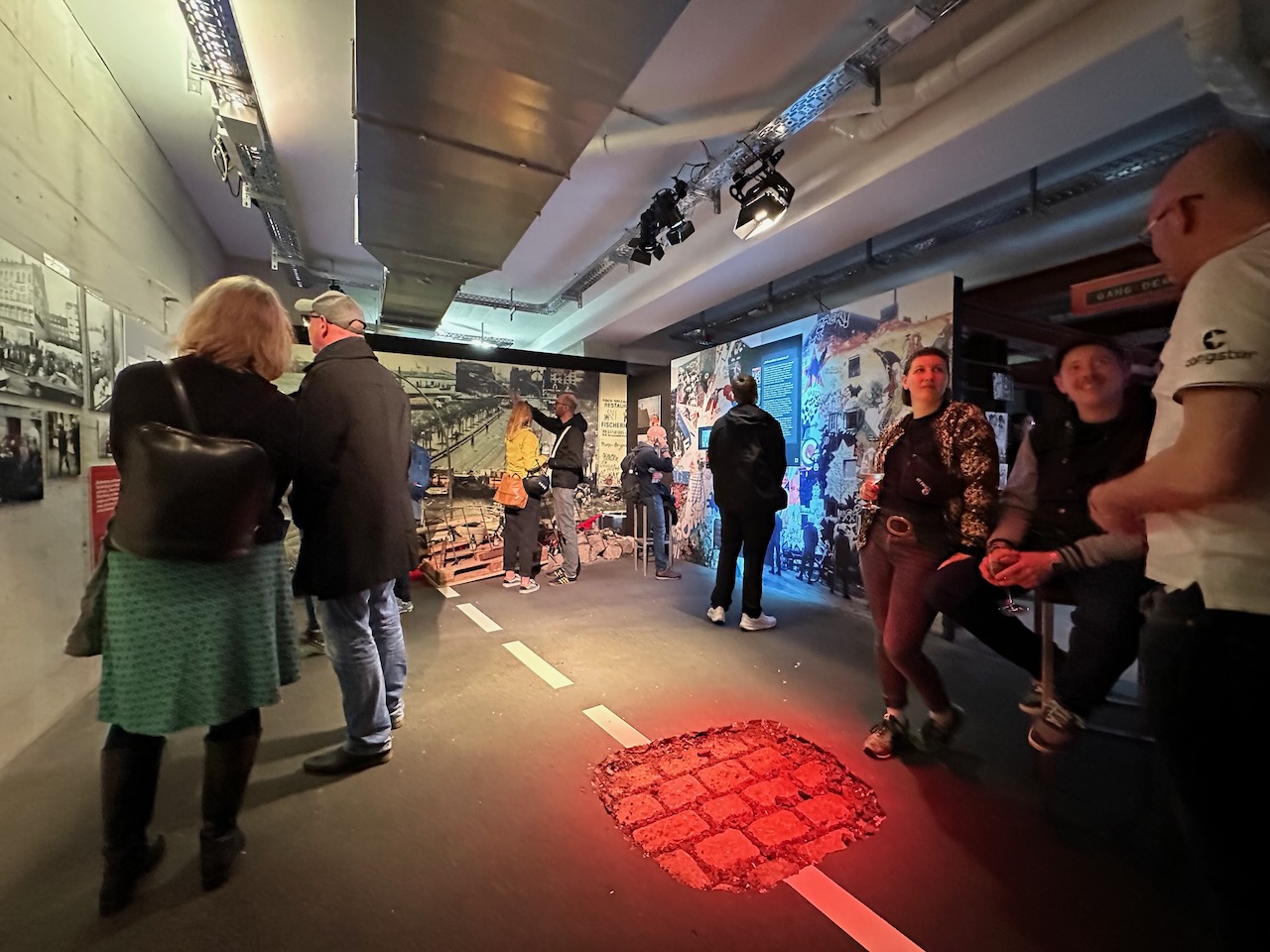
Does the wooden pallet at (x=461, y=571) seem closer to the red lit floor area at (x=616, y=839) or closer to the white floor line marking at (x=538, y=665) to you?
the white floor line marking at (x=538, y=665)

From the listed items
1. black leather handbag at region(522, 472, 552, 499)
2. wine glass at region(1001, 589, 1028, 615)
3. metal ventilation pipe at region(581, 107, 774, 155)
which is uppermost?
metal ventilation pipe at region(581, 107, 774, 155)

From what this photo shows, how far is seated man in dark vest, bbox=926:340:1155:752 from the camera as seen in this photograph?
63.3 inches

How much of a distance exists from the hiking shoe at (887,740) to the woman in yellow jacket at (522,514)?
3136 millimetres

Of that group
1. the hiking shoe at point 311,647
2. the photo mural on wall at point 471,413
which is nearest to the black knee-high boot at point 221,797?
the hiking shoe at point 311,647

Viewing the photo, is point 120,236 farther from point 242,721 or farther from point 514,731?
point 514,731

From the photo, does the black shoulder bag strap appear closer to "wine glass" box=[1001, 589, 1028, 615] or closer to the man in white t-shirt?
the man in white t-shirt

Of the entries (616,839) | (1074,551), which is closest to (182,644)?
(616,839)

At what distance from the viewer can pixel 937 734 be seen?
2113mm

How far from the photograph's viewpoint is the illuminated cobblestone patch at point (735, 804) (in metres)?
1.56

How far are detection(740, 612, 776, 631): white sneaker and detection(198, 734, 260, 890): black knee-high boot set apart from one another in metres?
2.84

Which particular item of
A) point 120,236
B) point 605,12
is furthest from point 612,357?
point 605,12

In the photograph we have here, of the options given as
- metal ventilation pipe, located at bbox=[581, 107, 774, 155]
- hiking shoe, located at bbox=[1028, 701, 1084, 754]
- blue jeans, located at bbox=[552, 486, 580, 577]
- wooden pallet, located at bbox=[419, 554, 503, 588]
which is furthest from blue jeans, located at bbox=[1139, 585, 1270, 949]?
wooden pallet, located at bbox=[419, 554, 503, 588]

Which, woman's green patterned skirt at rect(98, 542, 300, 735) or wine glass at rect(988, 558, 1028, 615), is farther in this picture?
wine glass at rect(988, 558, 1028, 615)

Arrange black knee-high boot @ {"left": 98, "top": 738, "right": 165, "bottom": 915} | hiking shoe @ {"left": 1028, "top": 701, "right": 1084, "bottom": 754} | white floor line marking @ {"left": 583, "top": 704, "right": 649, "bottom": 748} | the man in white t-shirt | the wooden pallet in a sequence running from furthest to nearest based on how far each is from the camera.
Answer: the wooden pallet < white floor line marking @ {"left": 583, "top": 704, "right": 649, "bottom": 748} < hiking shoe @ {"left": 1028, "top": 701, "right": 1084, "bottom": 754} < black knee-high boot @ {"left": 98, "top": 738, "right": 165, "bottom": 915} < the man in white t-shirt
